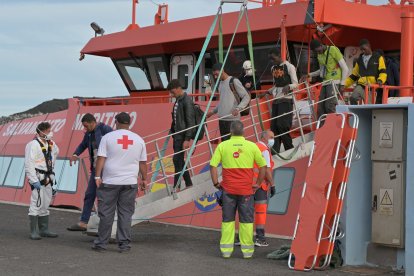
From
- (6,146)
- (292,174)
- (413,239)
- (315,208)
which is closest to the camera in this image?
(413,239)

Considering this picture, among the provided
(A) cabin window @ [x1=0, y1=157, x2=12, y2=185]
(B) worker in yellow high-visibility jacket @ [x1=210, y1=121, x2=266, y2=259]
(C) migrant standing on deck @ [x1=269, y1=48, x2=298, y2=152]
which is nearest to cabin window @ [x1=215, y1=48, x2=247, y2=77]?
(C) migrant standing on deck @ [x1=269, y1=48, x2=298, y2=152]

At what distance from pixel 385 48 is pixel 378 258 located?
6929mm

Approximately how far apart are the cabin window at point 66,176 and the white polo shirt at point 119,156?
8266 mm

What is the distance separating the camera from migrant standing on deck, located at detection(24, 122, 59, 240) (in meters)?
11.2

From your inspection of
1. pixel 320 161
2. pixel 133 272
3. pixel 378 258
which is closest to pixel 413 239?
pixel 378 258

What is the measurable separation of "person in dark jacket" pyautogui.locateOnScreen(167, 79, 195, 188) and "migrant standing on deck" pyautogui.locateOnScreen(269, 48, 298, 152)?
51.6 inches

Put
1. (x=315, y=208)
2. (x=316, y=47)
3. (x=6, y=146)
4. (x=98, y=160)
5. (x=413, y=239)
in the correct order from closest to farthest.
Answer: (x=413, y=239)
(x=315, y=208)
(x=98, y=160)
(x=316, y=47)
(x=6, y=146)

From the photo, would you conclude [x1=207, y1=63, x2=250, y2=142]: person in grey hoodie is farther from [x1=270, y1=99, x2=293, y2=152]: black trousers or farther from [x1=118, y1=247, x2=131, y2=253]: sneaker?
[x1=118, y1=247, x2=131, y2=253]: sneaker

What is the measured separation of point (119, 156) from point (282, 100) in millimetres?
3246

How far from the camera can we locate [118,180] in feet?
32.8

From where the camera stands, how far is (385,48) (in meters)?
15.2

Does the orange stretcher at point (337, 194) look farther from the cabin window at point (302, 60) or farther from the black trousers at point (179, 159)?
the cabin window at point (302, 60)

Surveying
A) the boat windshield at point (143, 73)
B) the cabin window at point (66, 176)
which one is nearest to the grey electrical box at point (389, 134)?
the boat windshield at point (143, 73)

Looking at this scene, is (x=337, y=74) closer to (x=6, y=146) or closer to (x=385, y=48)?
(x=385, y=48)
